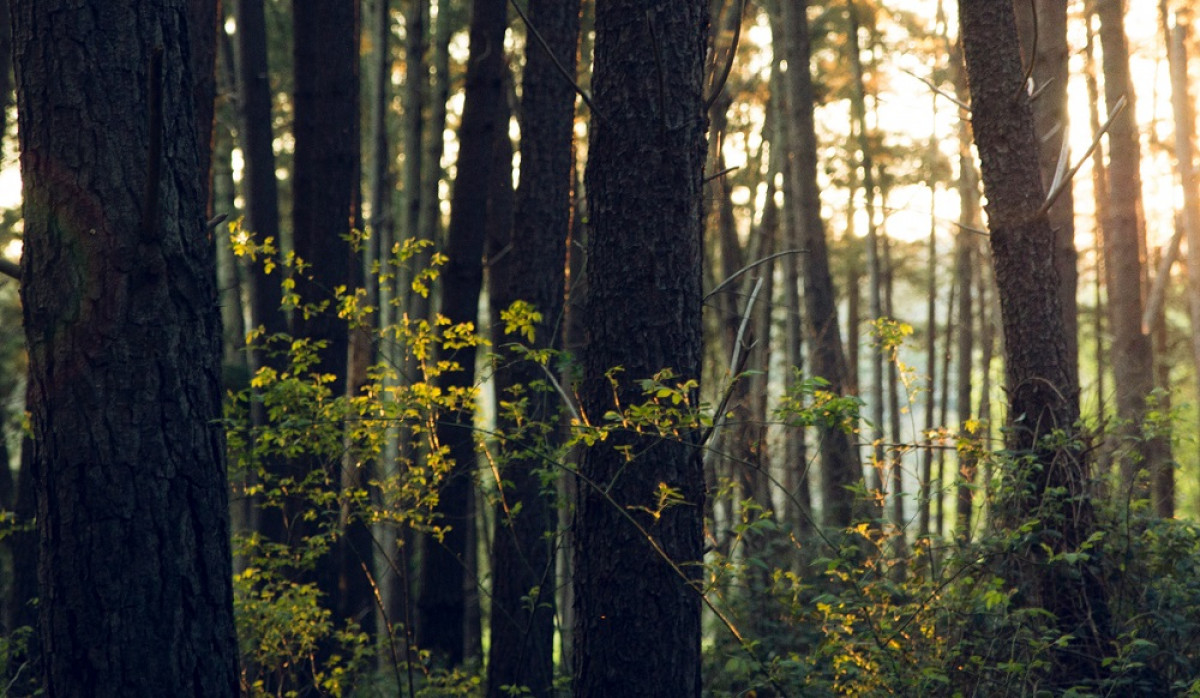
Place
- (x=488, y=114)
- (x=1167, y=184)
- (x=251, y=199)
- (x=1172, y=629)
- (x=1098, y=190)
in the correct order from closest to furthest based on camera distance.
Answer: (x=1172, y=629) → (x=488, y=114) → (x=251, y=199) → (x=1098, y=190) → (x=1167, y=184)

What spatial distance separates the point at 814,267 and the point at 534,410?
5.85m

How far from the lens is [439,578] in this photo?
9.62 metres

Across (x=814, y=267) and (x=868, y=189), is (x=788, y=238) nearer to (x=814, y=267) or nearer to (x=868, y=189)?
(x=814, y=267)

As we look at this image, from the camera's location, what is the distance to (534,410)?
23.7 feet

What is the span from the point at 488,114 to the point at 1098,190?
14743 millimetres

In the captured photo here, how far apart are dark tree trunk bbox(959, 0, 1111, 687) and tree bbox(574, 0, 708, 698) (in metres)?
2.55

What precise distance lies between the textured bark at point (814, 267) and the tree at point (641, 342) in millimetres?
7159

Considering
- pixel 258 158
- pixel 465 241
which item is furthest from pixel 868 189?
pixel 258 158

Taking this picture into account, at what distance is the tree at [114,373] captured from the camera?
3.36 metres

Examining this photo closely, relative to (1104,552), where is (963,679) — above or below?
below

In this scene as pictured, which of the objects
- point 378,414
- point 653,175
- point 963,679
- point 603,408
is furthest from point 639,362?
point 963,679

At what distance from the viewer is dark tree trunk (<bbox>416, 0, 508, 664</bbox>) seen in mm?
9180

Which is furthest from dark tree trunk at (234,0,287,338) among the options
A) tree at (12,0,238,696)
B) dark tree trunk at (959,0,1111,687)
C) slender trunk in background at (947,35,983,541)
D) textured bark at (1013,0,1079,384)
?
slender trunk in background at (947,35,983,541)

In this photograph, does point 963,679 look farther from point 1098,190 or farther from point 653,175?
point 1098,190
